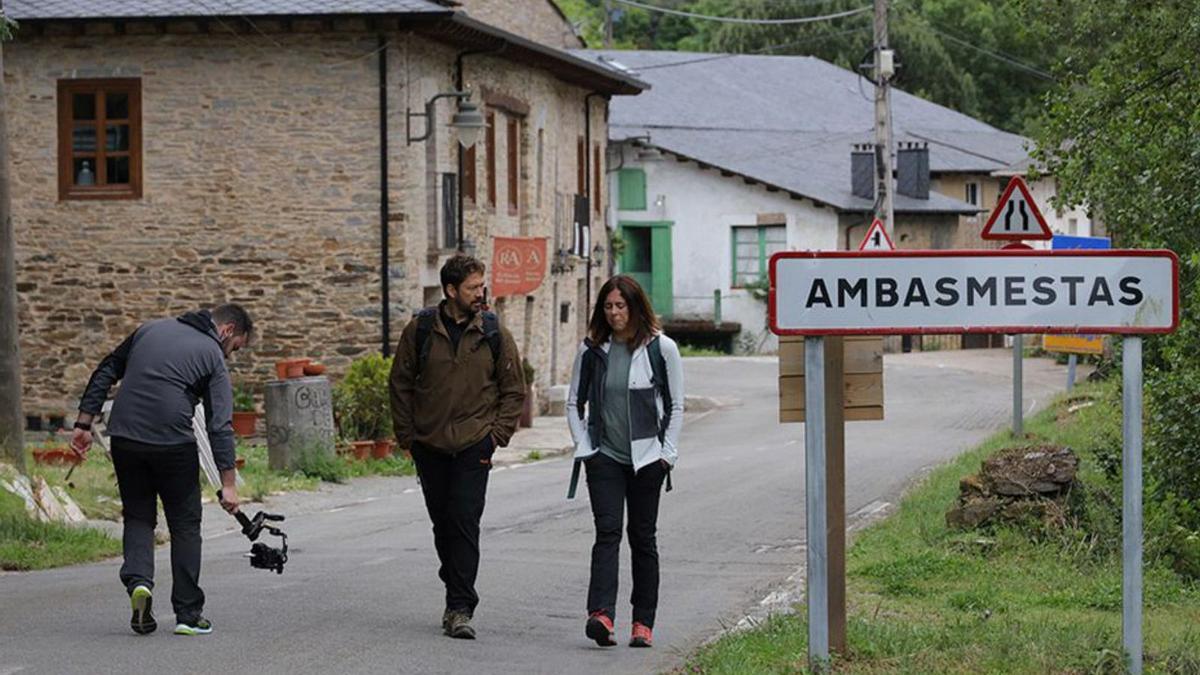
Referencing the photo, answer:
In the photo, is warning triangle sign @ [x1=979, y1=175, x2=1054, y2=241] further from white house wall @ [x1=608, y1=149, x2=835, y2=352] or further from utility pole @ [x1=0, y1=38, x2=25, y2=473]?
white house wall @ [x1=608, y1=149, x2=835, y2=352]

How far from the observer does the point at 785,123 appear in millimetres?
60031

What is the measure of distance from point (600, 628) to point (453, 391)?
1355 millimetres

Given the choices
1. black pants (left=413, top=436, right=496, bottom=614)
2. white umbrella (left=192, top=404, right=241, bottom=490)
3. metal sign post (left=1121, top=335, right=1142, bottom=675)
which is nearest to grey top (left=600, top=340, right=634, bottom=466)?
black pants (left=413, top=436, right=496, bottom=614)

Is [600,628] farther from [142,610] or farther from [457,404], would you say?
[142,610]

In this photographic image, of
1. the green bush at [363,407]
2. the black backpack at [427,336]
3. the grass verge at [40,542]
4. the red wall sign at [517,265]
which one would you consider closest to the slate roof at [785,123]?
the red wall sign at [517,265]

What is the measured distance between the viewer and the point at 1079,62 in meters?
18.0

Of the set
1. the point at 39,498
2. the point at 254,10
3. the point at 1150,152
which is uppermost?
the point at 254,10

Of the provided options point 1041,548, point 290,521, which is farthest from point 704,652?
point 290,521

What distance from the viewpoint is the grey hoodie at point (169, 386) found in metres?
9.90

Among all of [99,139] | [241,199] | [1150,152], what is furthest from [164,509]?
[99,139]

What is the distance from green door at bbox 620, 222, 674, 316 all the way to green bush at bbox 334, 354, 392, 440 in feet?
95.5

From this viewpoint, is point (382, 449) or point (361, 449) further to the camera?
point (382, 449)

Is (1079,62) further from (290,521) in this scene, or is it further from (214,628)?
(214,628)

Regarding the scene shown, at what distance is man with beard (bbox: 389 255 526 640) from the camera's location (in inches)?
393
